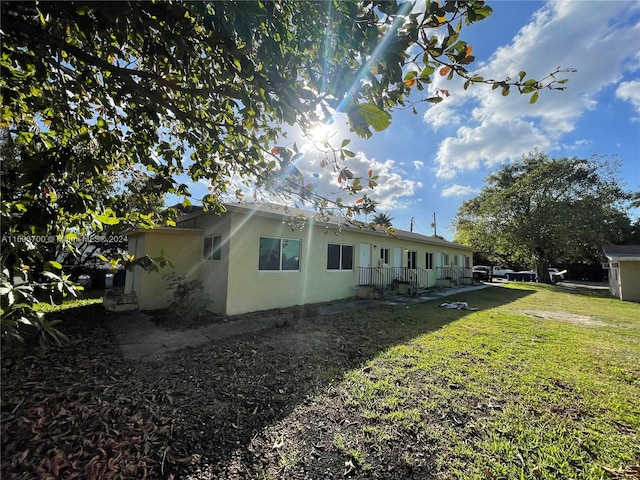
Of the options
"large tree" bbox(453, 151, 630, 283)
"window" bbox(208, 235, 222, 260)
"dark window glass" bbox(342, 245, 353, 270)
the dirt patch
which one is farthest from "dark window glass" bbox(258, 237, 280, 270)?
"large tree" bbox(453, 151, 630, 283)

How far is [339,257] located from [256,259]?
3.80 meters

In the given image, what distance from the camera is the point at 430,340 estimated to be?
19.8 feet

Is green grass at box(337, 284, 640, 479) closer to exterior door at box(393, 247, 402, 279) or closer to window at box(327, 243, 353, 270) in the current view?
window at box(327, 243, 353, 270)

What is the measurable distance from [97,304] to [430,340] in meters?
10.6

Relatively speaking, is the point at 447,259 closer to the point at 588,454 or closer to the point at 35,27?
the point at 588,454

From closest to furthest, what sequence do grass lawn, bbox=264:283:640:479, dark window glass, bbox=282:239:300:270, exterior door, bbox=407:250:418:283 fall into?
grass lawn, bbox=264:283:640:479
dark window glass, bbox=282:239:300:270
exterior door, bbox=407:250:418:283

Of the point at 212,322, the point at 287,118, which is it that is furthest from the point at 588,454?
the point at 212,322

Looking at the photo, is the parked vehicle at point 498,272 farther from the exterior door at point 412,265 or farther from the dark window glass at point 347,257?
the dark window glass at point 347,257

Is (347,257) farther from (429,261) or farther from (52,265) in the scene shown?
(52,265)

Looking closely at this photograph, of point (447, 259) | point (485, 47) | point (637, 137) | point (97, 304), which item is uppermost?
point (637, 137)

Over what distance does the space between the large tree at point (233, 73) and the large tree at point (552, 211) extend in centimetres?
2520

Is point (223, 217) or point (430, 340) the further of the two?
point (223, 217)

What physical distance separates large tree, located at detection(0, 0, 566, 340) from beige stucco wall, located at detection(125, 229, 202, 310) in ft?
19.7

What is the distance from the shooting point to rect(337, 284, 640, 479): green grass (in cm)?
253
